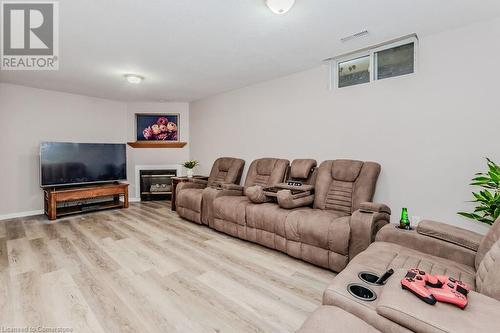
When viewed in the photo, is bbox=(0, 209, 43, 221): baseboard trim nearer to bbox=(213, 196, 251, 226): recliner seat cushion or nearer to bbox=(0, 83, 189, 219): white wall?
bbox=(0, 83, 189, 219): white wall

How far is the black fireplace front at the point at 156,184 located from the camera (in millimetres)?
5617

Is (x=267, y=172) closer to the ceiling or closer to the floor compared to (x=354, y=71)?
closer to the floor

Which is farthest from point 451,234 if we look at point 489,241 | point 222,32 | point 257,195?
point 222,32

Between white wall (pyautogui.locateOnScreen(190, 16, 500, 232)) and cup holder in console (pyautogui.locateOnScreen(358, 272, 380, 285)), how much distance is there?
65.6 inches

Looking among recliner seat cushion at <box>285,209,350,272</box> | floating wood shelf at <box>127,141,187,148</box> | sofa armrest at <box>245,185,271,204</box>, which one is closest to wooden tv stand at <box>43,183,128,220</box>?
floating wood shelf at <box>127,141,187,148</box>

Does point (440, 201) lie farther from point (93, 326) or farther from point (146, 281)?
point (93, 326)

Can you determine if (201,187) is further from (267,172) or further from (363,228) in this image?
(363,228)

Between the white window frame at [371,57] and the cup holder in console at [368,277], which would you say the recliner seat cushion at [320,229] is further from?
the white window frame at [371,57]

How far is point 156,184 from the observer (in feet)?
18.8

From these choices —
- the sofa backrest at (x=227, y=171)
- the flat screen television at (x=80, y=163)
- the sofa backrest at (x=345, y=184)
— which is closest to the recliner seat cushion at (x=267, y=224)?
the sofa backrest at (x=345, y=184)

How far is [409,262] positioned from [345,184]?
1.36 m

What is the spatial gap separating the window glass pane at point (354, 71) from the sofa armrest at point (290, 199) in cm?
159

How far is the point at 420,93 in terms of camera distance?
257cm

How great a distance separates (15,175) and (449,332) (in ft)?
19.5
